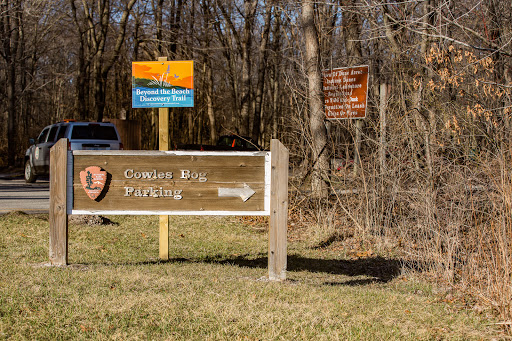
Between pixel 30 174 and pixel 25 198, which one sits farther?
pixel 30 174

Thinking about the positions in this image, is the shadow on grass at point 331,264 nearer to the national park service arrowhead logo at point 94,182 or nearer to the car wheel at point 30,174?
the national park service arrowhead logo at point 94,182

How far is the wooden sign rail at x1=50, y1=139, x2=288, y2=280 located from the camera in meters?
6.43

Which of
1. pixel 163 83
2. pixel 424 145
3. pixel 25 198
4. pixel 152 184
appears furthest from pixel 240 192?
pixel 25 198

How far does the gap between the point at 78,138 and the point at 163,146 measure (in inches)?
345

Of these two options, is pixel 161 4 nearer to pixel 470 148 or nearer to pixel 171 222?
pixel 171 222

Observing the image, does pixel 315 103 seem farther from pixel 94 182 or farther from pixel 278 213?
pixel 94 182

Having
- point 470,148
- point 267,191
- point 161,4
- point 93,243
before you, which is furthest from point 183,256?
point 161,4

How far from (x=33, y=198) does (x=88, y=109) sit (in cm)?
1653

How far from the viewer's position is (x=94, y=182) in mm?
6484

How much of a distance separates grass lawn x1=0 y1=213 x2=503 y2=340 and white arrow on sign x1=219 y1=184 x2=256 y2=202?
3.07 ft

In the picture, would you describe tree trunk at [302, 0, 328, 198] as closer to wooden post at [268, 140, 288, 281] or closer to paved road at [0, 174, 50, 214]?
wooden post at [268, 140, 288, 281]

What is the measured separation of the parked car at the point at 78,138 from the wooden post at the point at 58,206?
325 inches

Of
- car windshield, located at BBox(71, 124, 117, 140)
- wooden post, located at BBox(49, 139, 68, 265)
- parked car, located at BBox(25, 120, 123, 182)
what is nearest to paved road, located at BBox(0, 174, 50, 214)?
parked car, located at BBox(25, 120, 123, 182)

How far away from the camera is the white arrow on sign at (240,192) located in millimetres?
6379
